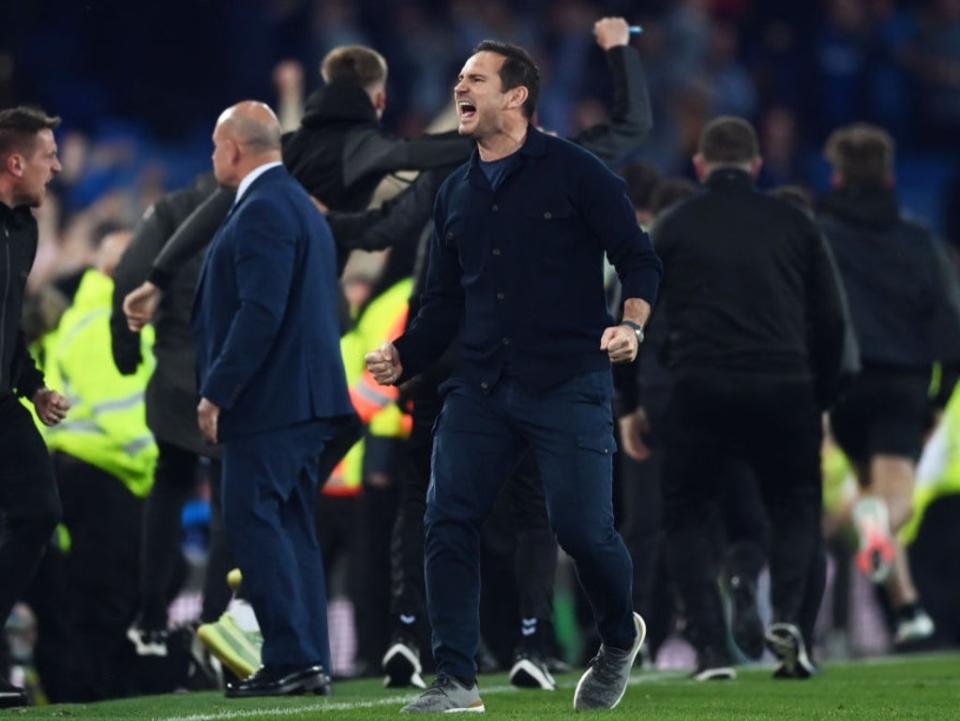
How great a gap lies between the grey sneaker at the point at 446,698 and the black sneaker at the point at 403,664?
1.95 m

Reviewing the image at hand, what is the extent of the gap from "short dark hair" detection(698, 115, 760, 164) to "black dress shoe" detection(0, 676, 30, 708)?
3.43m

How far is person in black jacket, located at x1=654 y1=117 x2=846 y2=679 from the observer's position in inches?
385

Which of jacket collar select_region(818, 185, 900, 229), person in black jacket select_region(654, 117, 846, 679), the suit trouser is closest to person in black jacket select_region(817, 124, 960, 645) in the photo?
jacket collar select_region(818, 185, 900, 229)

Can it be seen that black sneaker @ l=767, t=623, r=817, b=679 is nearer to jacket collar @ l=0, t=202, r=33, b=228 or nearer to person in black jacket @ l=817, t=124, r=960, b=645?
person in black jacket @ l=817, t=124, r=960, b=645

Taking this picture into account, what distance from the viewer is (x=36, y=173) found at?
862 centimetres

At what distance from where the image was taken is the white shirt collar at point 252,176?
8602 mm

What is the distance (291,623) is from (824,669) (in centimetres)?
348

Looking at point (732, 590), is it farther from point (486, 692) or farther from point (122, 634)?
point (122, 634)

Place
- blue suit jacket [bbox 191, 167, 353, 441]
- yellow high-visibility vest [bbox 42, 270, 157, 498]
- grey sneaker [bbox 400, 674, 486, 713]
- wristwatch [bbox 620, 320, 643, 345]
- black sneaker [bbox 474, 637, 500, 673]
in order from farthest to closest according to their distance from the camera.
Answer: black sneaker [bbox 474, 637, 500, 673] < yellow high-visibility vest [bbox 42, 270, 157, 498] < blue suit jacket [bbox 191, 167, 353, 441] < grey sneaker [bbox 400, 674, 486, 713] < wristwatch [bbox 620, 320, 643, 345]

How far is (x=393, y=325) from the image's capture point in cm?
1205

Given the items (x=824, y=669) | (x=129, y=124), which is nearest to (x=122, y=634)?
(x=824, y=669)

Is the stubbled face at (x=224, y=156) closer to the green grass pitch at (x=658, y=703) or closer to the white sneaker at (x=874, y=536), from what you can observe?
the green grass pitch at (x=658, y=703)

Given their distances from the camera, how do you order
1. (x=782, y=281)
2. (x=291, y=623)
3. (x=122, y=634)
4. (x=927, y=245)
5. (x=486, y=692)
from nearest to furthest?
(x=291, y=623) < (x=486, y=692) < (x=782, y=281) < (x=122, y=634) < (x=927, y=245)

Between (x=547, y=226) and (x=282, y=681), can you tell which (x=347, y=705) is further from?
(x=547, y=226)
